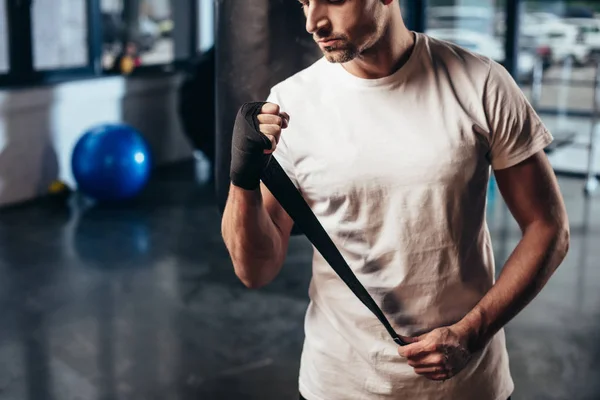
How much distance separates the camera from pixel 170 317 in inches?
124

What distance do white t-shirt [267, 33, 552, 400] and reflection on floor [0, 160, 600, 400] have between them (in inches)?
57.5

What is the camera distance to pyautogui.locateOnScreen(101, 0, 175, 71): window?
591 cm

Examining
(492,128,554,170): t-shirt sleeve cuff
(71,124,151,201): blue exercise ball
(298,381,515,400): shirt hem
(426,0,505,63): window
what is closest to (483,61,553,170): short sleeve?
(492,128,554,170): t-shirt sleeve cuff

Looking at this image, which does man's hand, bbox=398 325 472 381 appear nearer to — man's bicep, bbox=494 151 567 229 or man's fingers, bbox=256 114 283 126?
man's bicep, bbox=494 151 567 229

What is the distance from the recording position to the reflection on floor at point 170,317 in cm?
260

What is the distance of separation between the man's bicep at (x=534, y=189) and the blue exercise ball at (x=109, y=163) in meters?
3.90

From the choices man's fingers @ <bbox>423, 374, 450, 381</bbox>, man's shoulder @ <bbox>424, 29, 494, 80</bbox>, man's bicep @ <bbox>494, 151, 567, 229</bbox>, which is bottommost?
man's fingers @ <bbox>423, 374, 450, 381</bbox>

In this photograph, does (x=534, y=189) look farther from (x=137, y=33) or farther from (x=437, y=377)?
(x=137, y=33)

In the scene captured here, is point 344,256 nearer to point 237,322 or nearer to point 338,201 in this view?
point 338,201

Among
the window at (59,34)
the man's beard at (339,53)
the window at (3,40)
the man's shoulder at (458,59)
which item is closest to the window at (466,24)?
the window at (59,34)

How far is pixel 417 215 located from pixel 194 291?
2.50 meters

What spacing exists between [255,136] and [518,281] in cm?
42

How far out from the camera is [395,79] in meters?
1.07

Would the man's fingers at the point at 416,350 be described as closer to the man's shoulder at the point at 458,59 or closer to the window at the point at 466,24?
the man's shoulder at the point at 458,59
